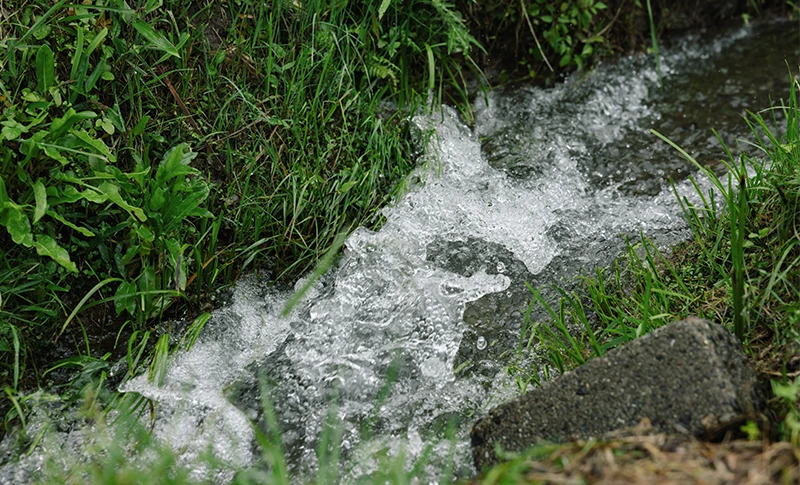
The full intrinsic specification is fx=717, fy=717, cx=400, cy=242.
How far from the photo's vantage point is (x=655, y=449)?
1.73m

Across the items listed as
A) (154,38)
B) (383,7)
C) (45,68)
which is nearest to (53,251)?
(45,68)

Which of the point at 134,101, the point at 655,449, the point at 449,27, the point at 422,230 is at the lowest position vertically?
the point at 422,230

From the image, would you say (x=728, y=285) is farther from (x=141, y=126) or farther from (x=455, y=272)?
(x=141, y=126)

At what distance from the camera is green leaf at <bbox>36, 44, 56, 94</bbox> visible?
2490 millimetres

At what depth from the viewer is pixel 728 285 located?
251 centimetres

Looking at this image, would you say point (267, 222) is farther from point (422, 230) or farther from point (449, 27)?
point (449, 27)

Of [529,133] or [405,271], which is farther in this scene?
[529,133]

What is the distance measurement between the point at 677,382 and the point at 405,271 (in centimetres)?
141

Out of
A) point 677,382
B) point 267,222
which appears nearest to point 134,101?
point 267,222

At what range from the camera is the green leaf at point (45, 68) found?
98.0 inches

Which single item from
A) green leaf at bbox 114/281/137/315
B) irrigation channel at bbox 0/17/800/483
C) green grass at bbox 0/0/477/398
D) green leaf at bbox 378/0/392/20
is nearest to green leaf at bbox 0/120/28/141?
green grass at bbox 0/0/477/398

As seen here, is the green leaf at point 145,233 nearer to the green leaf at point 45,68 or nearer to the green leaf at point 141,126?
the green leaf at point 141,126

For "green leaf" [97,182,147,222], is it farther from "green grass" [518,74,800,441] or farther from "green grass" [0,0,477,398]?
"green grass" [518,74,800,441]

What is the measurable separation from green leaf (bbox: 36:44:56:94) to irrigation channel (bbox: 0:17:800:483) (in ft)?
3.54
